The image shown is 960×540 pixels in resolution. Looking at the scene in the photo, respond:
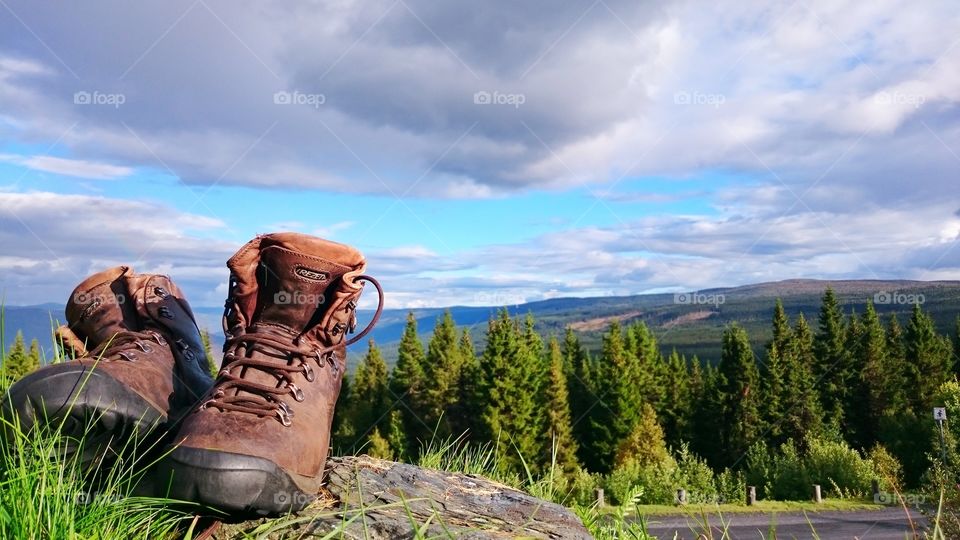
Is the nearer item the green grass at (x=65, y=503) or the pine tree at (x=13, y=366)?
the green grass at (x=65, y=503)

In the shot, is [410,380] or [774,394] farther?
[774,394]

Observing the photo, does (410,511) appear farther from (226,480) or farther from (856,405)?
(856,405)

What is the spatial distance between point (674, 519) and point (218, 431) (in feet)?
104

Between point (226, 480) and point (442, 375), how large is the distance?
148 ft

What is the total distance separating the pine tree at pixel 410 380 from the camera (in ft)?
156

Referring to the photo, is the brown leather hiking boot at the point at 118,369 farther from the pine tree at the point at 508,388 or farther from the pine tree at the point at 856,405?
the pine tree at the point at 856,405

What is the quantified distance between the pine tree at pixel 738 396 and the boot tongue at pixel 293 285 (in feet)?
166

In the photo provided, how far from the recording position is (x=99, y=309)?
3.22 m

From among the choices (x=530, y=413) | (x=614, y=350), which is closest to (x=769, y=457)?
(x=614, y=350)

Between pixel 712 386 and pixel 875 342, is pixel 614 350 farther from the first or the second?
pixel 875 342

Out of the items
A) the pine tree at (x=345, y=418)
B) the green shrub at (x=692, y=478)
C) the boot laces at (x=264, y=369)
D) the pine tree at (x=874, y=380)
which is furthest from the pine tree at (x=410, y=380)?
the boot laces at (x=264, y=369)

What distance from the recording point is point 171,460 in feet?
7.01

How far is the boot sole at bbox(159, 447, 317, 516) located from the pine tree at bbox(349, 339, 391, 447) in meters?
50.6

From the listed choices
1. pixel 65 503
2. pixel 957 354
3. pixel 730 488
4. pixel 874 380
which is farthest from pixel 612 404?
pixel 65 503
